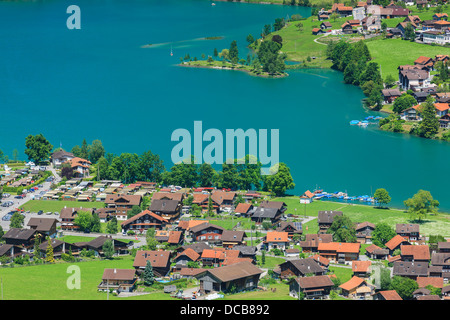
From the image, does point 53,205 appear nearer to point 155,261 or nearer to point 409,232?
point 155,261

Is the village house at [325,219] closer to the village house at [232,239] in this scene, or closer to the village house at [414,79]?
the village house at [232,239]

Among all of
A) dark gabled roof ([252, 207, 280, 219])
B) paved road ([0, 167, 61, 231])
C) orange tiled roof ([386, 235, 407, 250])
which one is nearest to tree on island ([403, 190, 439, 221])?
orange tiled roof ([386, 235, 407, 250])

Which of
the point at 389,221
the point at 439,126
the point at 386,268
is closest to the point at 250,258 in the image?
the point at 386,268

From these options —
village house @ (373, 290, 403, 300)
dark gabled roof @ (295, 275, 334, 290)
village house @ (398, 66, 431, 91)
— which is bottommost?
village house @ (373, 290, 403, 300)

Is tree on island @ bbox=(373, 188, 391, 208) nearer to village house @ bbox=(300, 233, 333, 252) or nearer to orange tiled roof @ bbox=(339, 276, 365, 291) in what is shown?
village house @ bbox=(300, 233, 333, 252)

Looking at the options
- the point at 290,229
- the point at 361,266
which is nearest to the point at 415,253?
the point at 361,266

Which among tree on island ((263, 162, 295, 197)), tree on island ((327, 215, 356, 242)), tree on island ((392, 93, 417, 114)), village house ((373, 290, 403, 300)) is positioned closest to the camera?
village house ((373, 290, 403, 300))

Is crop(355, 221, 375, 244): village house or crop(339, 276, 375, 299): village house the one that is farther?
crop(355, 221, 375, 244): village house
